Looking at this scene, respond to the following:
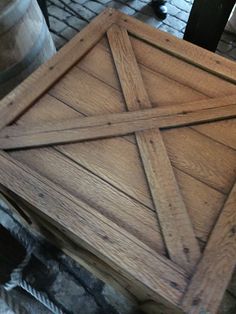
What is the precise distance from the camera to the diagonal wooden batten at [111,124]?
1.31m

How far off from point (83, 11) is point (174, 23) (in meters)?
0.87

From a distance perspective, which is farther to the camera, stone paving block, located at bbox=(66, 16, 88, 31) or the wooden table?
stone paving block, located at bbox=(66, 16, 88, 31)

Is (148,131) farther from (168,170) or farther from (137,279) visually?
(137,279)

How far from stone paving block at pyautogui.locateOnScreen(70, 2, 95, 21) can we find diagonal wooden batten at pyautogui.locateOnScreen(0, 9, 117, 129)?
1406 millimetres

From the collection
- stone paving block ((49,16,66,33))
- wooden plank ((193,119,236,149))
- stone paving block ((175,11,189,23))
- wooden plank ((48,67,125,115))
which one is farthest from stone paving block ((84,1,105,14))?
wooden plank ((193,119,236,149))

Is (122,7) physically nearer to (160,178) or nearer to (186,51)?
(186,51)

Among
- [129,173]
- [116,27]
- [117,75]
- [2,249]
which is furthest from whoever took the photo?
[2,249]

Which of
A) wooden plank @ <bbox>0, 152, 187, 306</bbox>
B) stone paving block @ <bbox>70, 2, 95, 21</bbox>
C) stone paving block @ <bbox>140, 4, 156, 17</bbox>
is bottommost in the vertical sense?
wooden plank @ <bbox>0, 152, 187, 306</bbox>

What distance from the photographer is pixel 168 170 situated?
4.08 feet

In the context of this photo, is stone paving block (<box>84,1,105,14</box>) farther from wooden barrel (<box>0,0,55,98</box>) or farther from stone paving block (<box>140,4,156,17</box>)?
wooden barrel (<box>0,0,55,98</box>)

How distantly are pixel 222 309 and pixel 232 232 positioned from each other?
882 millimetres

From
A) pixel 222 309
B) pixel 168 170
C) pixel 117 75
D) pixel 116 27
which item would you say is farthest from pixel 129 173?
pixel 222 309

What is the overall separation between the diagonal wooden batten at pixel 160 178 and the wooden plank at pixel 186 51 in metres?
0.13

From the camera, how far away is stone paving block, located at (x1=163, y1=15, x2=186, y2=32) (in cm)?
296
